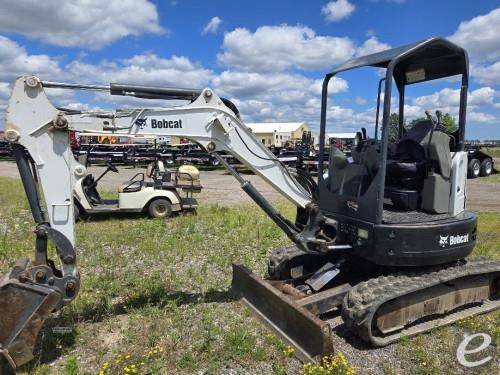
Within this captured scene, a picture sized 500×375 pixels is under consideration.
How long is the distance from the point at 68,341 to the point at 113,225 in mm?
5702

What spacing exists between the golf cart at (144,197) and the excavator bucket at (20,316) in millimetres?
6720

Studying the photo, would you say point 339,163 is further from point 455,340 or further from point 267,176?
point 455,340

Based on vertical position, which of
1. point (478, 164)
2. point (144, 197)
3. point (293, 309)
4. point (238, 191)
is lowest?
point (238, 191)

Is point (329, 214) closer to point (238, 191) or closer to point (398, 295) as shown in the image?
point (398, 295)

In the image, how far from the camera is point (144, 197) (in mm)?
10680

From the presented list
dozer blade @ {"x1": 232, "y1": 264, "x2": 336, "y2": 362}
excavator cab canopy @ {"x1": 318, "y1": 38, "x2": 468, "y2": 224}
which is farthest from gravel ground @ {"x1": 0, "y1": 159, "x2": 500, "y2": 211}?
dozer blade @ {"x1": 232, "y1": 264, "x2": 336, "y2": 362}

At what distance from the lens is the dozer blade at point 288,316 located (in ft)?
13.1

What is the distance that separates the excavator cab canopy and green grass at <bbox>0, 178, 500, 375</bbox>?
153 cm

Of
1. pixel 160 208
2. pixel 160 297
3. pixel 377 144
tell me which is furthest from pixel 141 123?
pixel 160 208

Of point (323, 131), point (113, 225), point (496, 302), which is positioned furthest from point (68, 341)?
point (113, 225)

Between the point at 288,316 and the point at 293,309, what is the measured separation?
0.13m

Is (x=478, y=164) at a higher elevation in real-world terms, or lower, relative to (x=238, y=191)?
higher

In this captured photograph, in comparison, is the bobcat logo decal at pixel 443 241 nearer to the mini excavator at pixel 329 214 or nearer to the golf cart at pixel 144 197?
the mini excavator at pixel 329 214

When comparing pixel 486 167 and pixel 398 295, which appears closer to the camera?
pixel 398 295
